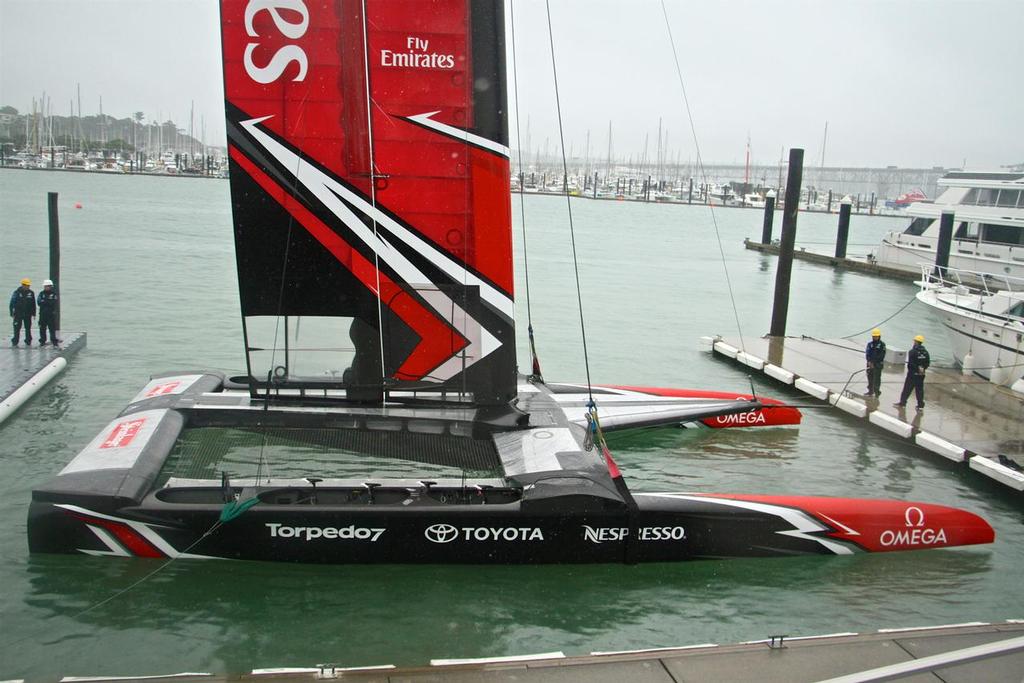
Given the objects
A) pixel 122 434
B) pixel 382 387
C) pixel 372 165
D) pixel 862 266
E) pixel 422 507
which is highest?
pixel 372 165

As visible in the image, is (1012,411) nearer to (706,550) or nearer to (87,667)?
(706,550)

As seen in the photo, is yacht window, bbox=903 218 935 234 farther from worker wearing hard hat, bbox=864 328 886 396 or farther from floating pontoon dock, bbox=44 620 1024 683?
floating pontoon dock, bbox=44 620 1024 683

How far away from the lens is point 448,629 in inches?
221

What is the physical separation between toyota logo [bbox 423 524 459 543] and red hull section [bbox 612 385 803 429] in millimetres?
4550

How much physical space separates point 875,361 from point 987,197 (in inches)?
797

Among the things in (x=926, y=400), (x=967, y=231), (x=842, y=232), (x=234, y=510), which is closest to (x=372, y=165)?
(x=234, y=510)

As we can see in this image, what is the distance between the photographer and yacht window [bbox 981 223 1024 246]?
26.9 m

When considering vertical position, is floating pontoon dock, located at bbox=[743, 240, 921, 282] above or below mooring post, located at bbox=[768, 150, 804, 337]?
below

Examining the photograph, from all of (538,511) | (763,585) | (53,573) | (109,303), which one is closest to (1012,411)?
(763,585)

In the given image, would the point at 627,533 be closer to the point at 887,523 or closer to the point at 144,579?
the point at 887,523

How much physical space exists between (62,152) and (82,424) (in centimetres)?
10637

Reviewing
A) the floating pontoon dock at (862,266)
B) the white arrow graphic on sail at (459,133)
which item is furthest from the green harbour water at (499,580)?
the floating pontoon dock at (862,266)

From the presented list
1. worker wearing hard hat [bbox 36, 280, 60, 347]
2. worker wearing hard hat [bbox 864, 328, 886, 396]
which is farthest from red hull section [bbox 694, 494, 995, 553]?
worker wearing hard hat [bbox 36, 280, 60, 347]

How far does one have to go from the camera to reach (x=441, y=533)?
241 inches
